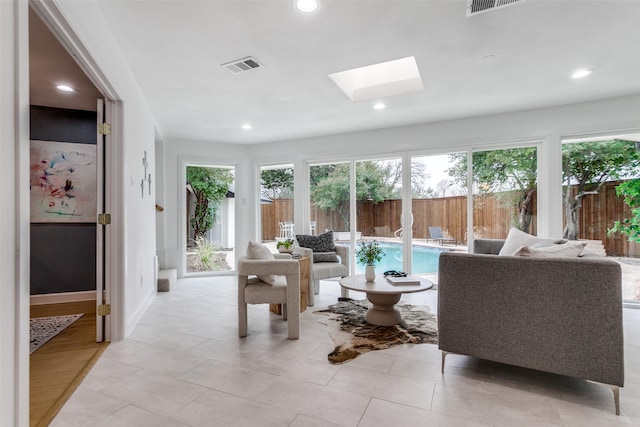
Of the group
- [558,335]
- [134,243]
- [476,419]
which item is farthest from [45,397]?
[558,335]

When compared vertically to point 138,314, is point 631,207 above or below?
above

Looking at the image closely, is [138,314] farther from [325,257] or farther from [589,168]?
[589,168]

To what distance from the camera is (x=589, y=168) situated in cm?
415

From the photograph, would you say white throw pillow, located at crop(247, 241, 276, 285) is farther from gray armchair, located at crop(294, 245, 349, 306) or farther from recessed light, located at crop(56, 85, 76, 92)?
recessed light, located at crop(56, 85, 76, 92)

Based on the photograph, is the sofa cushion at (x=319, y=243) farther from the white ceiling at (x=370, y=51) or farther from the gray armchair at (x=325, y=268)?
the white ceiling at (x=370, y=51)

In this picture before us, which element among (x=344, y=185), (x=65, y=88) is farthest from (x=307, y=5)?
(x=344, y=185)

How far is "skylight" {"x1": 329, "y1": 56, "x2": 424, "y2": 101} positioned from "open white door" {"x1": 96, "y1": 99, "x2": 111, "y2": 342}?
222cm

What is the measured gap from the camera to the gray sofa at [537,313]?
1809 mm

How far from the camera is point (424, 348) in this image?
2688mm

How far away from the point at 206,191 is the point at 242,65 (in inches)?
140

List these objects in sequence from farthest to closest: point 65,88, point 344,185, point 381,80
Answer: point 344,185
point 381,80
point 65,88

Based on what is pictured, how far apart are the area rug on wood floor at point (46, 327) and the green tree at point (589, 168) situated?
231 inches

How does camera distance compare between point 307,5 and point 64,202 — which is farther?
point 64,202

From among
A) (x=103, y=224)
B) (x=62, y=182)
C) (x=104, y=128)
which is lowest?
(x=103, y=224)
